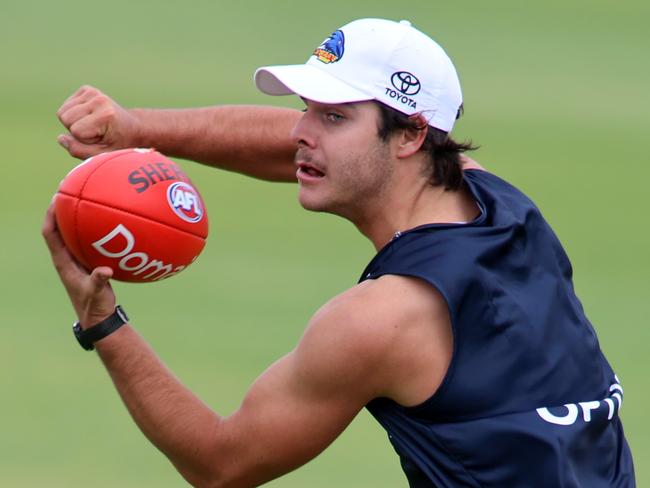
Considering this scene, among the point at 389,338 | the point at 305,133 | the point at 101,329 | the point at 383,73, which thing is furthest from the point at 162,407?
the point at 383,73

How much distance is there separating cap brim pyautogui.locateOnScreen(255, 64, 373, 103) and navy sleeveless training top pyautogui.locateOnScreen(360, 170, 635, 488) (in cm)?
42

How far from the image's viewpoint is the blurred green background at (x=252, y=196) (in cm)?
628

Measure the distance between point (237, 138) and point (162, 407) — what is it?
1.16 metres

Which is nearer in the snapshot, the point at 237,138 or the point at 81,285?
the point at 81,285

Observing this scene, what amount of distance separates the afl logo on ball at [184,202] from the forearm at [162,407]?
36cm

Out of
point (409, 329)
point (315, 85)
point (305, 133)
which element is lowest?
point (409, 329)

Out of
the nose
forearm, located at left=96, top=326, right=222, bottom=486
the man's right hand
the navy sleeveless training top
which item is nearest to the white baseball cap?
the nose

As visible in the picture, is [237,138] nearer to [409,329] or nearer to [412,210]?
[412,210]

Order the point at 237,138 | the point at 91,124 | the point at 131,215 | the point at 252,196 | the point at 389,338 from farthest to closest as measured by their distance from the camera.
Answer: the point at 252,196
the point at 237,138
the point at 91,124
the point at 131,215
the point at 389,338

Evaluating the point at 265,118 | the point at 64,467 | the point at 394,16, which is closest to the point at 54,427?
the point at 64,467

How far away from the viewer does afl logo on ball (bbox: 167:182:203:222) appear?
12.8 feet

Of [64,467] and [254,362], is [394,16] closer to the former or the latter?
[254,362]

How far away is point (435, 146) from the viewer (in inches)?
155

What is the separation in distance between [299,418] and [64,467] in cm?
259
